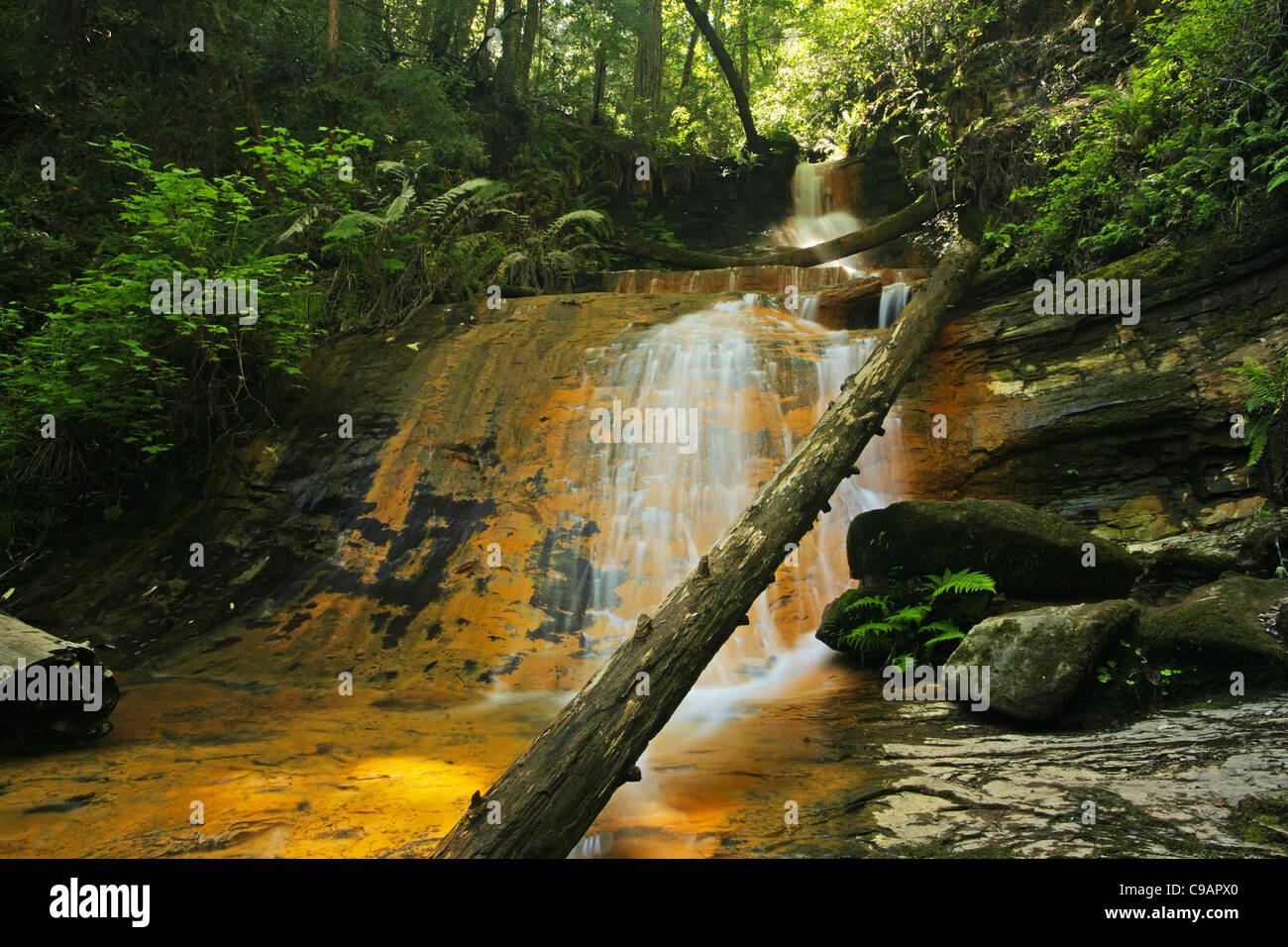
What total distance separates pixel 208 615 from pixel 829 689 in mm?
5993

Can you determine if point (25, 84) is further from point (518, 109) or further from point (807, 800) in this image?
point (807, 800)

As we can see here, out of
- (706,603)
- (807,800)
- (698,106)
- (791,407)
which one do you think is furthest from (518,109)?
(807,800)

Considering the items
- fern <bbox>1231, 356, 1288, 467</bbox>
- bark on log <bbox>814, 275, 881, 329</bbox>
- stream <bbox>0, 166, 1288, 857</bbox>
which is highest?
bark on log <bbox>814, 275, 881, 329</bbox>

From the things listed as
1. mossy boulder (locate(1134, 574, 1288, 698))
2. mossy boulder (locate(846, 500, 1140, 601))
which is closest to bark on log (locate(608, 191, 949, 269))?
mossy boulder (locate(846, 500, 1140, 601))

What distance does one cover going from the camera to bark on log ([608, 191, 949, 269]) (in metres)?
14.0

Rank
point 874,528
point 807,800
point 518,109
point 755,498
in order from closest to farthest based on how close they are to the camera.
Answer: point 807,800 < point 755,498 < point 874,528 < point 518,109

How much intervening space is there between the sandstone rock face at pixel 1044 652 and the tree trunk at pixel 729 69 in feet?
54.1

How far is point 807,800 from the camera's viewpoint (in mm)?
3742

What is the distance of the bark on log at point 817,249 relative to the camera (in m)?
14.0

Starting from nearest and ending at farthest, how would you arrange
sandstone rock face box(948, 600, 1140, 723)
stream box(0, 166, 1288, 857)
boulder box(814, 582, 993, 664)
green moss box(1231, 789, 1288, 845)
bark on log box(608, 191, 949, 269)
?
green moss box(1231, 789, 1288, 845) < stream box(0, 166, 1288, 857) < sandstone rock face box(948, 600, 1140, 723) < boulder box(814, 582, 993, 664) < bark on log box(608, 191, 949, 269)

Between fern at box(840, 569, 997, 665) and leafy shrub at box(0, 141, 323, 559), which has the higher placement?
leafy shrub at box(0, 141, 323, 559)

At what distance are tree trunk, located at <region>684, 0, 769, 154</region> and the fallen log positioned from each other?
17377mm

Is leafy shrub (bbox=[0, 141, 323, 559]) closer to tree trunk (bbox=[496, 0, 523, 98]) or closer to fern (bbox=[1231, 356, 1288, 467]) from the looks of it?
fern (bbox=[1231, 356, 1288, 467])

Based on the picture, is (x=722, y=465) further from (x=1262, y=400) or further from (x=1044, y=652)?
(x=1262, y=400)
